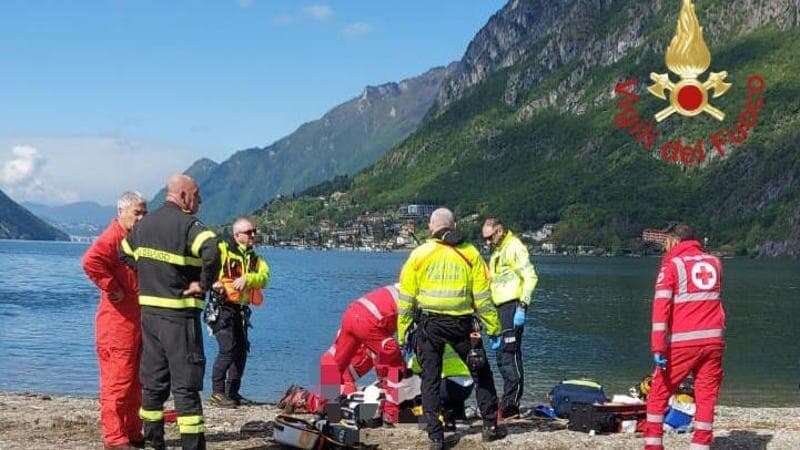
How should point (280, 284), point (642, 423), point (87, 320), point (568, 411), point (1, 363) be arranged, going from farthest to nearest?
1. point (280, 284)
2. point (87, 320)
3. point (1, 363)
4. point (568, 411)
5. point (642, 423)

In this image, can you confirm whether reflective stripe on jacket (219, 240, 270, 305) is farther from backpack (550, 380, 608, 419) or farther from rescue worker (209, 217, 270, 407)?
backpack (550, 380, 608, 419)

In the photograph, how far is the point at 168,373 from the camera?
8578 millimetres

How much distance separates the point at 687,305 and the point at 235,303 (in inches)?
234

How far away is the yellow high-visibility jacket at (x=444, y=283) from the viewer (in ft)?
32.0

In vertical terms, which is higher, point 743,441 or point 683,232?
point 683,232

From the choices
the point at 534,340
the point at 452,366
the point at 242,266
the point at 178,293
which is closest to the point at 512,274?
the point at 452,366

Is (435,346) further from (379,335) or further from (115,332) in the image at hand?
(115,332)

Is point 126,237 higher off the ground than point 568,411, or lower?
higher

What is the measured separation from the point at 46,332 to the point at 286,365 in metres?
13.0

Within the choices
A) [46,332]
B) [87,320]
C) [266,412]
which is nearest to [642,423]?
[266,412]

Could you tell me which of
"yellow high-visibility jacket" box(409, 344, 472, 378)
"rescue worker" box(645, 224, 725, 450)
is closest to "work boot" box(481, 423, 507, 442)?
"yellow high-visibility jacket" box(409, 344, 472, 378)

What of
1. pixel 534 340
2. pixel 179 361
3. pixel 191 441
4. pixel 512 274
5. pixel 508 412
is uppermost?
pixel 512 274

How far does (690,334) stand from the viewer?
29.4 ft

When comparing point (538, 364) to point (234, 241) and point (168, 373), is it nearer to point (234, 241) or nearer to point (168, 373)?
point (234, 241)
